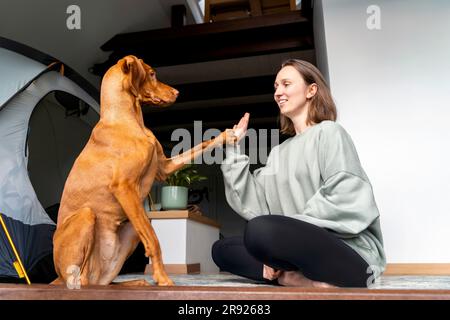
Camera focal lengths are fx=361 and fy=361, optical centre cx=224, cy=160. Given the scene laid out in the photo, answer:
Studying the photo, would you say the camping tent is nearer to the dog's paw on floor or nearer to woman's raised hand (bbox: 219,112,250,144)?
the dog's paw on floor

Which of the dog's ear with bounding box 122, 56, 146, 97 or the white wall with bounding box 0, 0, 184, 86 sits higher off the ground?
the white wall with bounding box 0, 0, 184, 86

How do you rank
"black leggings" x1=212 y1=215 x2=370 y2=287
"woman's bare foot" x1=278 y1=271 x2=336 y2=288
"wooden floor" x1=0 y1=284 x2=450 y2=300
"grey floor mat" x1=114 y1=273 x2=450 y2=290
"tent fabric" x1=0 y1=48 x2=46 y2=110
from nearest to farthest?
"wooden floor" x1=0 y1=284 x2=450 y2=300
"black leggings" x1=212 y1=215 x2=370 y2=287
"woman's bare foot" x1=278 y1=271 x2=336 y2=288
"grey floor mat" x1=114 y1=273 x2=450 y2=290
"tent fabric" x1=0 y1=48 x2=46 y2=110

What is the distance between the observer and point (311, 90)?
48.3 inches

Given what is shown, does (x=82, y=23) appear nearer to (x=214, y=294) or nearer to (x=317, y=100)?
(x=317, y=100)

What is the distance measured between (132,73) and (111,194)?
0.32 metres

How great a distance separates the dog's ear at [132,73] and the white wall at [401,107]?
1.57 meters

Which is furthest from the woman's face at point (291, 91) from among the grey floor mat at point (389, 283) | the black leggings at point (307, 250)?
the grey floor mat at point (389, 283)

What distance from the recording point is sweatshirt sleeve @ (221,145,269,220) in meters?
1.13

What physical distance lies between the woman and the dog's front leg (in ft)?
0.89

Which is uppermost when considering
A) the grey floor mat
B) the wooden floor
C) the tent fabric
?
the tent fabric

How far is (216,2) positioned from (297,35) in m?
0.90

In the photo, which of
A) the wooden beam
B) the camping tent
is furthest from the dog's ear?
the wooden beam

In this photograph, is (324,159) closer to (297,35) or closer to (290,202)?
(290,202)

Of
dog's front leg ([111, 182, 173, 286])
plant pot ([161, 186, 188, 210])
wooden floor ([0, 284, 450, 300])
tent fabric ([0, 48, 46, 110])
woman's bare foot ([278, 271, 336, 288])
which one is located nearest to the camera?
wooden floor ([0, 284, 450, 300])
